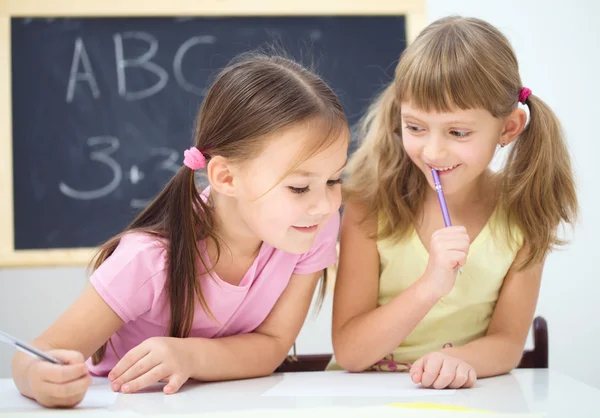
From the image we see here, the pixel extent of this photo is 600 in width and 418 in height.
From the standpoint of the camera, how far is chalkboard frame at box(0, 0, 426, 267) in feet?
7.44

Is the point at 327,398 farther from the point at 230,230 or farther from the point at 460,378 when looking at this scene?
the point at 230,230

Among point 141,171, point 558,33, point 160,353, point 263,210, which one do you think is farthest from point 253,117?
point 558,33

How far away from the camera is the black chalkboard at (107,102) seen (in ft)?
7.56

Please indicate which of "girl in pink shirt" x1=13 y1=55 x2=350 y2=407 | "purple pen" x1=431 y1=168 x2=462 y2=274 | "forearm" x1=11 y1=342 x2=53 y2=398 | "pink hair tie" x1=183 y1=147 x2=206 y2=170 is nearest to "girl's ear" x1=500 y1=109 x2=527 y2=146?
"purple pen" x1=431 y1=168 x2=462 y2=274

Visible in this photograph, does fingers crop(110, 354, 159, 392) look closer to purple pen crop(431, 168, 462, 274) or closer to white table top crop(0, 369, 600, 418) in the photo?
white table top crop(0, 369, 600, 418)

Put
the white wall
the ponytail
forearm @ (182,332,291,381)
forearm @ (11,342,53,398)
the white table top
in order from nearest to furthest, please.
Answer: the white table top, forearm @ (11,342,53,398), forearm @ (182,332,291,381), the ponytail, the white wall

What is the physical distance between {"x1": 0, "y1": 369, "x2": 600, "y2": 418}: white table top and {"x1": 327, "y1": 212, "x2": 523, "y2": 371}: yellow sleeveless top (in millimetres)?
232

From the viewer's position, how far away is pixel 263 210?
1.16m

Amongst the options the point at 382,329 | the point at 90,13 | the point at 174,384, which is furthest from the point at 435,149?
the point at 90,13

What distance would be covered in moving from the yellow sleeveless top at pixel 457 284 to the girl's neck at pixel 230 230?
27 centimetres

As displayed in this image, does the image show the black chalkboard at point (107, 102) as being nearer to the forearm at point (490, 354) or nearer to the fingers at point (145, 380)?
the forearm at point (490, 354)

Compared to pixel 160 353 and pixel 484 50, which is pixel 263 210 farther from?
pixel 484 50

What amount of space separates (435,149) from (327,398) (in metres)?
0.47

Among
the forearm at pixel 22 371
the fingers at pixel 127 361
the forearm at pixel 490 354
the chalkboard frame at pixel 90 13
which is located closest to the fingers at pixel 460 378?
the forearm at pixel 490 354
